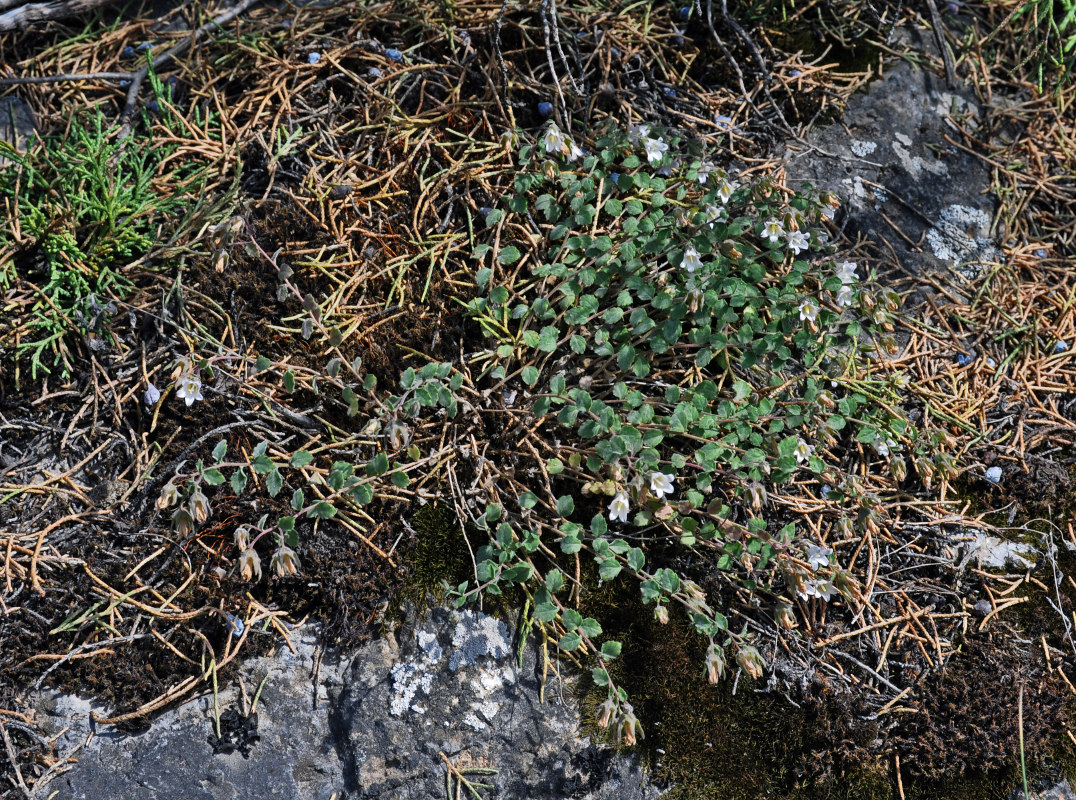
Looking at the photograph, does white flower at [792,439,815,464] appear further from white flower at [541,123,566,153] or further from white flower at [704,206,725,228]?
white flower at [541,123,566,153]

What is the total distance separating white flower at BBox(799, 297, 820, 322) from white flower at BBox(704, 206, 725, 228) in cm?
48

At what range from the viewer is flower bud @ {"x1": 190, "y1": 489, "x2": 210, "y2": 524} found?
8.29ft

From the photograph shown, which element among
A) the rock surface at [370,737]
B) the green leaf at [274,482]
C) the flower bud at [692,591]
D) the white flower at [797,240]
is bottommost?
the rock surface at [370,737]

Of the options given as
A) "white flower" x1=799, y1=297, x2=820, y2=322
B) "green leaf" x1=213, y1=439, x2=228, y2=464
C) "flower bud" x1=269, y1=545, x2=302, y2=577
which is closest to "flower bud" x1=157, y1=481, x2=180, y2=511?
"green leaf" x1=213, y1=439, x2=228, y2=464

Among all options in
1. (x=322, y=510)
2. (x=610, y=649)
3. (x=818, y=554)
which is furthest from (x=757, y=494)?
(x=322, y=510)

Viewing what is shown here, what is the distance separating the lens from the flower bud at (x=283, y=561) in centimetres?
252

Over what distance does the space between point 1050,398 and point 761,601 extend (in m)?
1.62

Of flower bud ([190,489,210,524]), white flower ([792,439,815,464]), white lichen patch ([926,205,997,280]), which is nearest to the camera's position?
flower bud ([190,489,210,524])

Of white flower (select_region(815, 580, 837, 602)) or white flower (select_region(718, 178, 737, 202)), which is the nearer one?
white flower (select_region(815, 580, 837, 602))

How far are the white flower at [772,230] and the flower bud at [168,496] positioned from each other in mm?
2348

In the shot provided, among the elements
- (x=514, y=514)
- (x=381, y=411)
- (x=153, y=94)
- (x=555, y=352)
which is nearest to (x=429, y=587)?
(x=514, y=514)

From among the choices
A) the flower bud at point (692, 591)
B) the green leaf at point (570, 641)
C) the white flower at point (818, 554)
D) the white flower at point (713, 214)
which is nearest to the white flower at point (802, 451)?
the white flower at point (818, 554)

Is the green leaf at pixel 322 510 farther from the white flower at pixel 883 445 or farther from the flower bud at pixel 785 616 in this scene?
the white flower at pixel 883 445

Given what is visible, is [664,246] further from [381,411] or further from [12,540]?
[12,540]
